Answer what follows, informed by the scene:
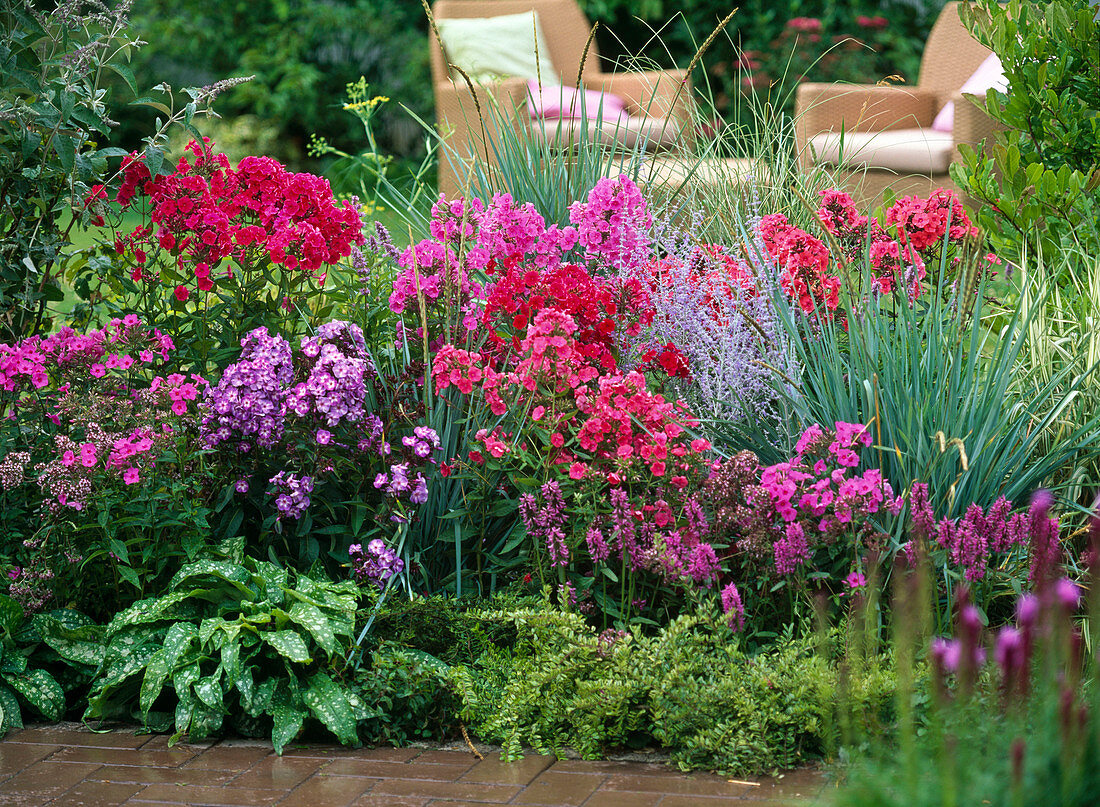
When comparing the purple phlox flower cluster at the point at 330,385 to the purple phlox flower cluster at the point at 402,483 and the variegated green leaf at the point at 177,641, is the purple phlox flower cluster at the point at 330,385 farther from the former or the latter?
the variegated green leaf at the point at 177,641

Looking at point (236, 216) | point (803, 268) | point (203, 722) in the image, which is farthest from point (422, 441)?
point (803, 268)

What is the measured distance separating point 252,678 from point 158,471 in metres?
0.59

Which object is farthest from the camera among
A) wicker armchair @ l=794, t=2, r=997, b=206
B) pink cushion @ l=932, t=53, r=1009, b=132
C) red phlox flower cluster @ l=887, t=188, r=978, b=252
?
pink cushion @ l=932, t=53, r=1009, b=132

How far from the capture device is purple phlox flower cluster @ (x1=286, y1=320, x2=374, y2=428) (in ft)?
8.39

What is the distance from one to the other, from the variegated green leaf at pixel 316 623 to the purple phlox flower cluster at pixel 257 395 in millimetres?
415

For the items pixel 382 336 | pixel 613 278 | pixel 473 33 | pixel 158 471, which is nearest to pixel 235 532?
pixel 158 471

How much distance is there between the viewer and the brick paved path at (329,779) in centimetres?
→ 206

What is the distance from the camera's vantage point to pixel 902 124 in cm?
702

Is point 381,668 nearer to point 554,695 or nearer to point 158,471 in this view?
point 554,695

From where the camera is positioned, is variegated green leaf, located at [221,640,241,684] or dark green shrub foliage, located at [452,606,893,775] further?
variegated green leaf, located at [221,640,241,684]

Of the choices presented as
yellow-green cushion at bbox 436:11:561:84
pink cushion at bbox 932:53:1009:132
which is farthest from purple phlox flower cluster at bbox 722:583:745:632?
yellow-green cushion at bbox 436:11:561:84

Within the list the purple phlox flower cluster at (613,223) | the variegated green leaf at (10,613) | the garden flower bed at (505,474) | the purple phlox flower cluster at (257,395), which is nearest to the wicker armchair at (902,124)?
the purple phlox flower cluster at (613,223)

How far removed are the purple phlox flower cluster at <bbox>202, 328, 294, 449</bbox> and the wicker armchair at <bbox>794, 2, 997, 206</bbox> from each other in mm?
2182

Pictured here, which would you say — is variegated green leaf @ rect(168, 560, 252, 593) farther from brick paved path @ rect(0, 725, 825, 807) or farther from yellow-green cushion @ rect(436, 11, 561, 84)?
yellow-green cushion @ rect(436, 11, 561, 84)
